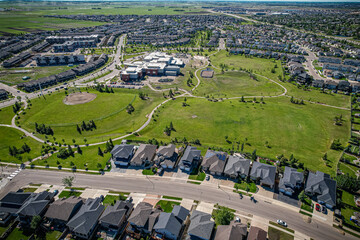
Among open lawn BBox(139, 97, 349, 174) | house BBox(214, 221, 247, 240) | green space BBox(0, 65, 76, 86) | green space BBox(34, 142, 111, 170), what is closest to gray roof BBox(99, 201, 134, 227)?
green space BBox(34, 142, 111, 170)

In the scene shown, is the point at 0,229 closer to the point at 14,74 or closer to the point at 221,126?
the point at 221,126

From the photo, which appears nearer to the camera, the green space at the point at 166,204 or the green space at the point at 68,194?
the green space at the point at 166,204

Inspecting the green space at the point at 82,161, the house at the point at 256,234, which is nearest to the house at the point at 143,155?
the green space at the point at 82,161

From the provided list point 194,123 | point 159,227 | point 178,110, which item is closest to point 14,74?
point 178,110

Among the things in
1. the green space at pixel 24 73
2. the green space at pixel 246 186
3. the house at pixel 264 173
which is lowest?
the green space at pixel 246 186

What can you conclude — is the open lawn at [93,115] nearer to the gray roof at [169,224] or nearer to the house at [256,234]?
the gray roof at [169,224]

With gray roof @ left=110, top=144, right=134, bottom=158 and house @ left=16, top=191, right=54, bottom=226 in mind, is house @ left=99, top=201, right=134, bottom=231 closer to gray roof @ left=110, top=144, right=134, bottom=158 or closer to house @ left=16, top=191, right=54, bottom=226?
house @ left=16, top=191, right=54, bottom=226

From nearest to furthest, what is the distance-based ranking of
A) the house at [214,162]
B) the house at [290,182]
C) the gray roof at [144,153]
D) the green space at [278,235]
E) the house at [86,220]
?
1. the house at [86,220]
2. the green space at [278,235]
3. the house at [290,182]
4. the house at [214,162]
5. the gray roof at [144,153]
